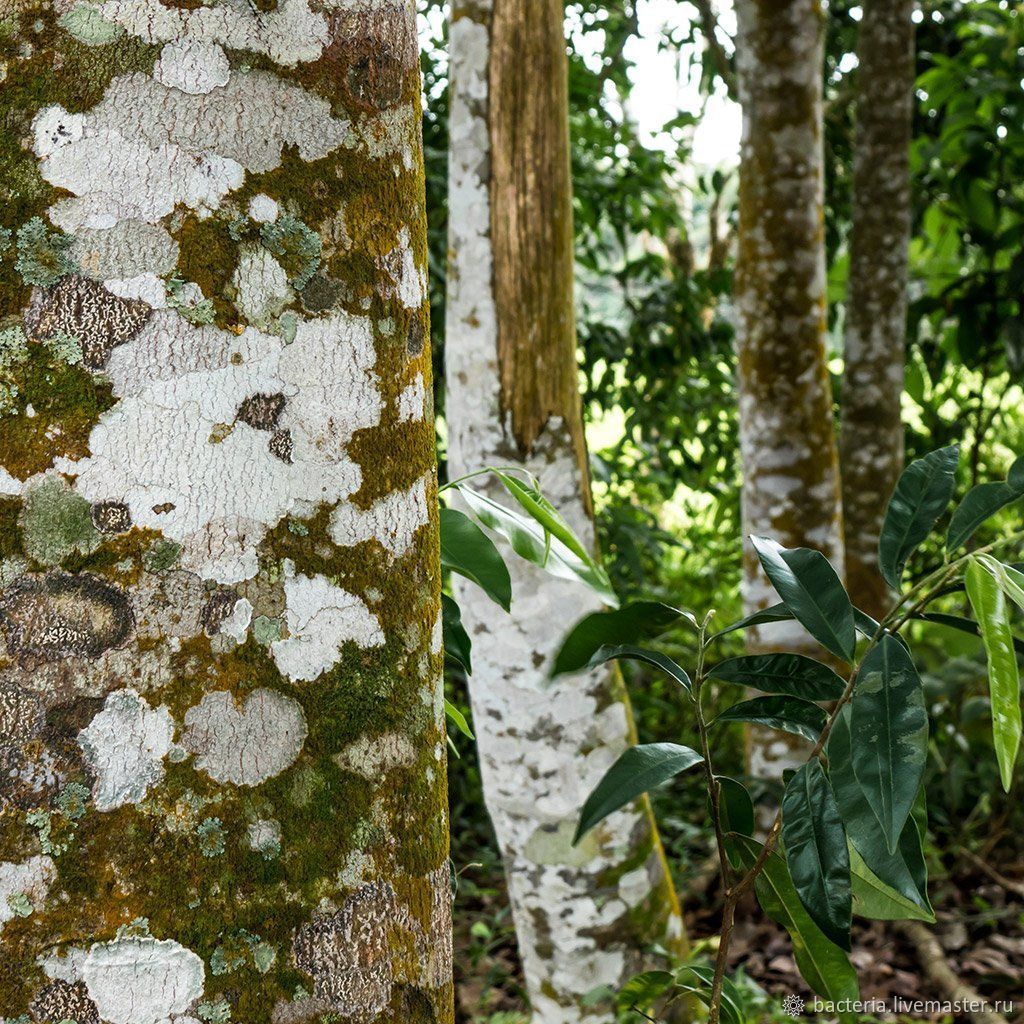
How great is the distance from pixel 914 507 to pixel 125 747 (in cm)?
57

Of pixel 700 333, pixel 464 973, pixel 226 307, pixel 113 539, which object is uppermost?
pixel 700 333

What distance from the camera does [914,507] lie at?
781 mm

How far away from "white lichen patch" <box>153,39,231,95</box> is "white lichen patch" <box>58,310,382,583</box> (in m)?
0.11

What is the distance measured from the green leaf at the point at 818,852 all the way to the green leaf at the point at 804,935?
9cm

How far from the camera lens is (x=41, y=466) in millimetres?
498

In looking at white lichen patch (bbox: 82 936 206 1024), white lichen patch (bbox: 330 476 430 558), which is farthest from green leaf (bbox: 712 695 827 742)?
white lichen patch (bbox: 82 936 206 1024)

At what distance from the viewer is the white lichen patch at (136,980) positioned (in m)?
0.49

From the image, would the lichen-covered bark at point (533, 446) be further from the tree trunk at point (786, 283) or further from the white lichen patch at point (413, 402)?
the white lichen patch at point (413, 402)

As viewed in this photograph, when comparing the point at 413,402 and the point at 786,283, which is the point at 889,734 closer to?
the point at 413,402

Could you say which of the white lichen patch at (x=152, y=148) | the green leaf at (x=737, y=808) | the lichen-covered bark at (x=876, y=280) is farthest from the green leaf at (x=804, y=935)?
the lichen-covered bark at (x=876, y=280)

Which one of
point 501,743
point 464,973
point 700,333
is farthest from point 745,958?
point 700,333

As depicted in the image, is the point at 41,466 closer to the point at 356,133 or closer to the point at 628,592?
the point at 356,133

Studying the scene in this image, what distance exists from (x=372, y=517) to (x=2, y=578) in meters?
0.18

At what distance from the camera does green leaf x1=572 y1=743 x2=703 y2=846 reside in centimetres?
79
